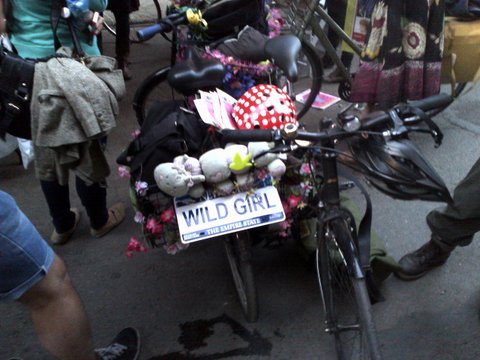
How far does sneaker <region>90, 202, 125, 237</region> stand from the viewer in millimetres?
3340

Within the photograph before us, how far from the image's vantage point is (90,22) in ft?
8.61

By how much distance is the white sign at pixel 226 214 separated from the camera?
208 centimetres

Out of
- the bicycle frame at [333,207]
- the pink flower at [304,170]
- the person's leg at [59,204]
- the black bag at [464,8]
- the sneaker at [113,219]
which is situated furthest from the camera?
the black bag at [464,8]

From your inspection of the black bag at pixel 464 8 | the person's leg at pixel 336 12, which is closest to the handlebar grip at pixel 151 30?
the black bag at pixel 464 8

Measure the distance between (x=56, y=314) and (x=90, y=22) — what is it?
5.16 ft

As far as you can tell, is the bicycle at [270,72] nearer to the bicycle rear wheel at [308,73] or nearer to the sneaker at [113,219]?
the bicycle rear wheel at [308,73]

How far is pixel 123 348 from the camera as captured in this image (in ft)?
8.14

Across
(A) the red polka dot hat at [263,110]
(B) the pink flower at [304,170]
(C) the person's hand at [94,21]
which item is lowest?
(B) the pink flower at [304,170]

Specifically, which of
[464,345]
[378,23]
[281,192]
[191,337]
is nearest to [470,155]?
[378,23]

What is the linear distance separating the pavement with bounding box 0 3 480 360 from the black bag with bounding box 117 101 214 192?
965 mm

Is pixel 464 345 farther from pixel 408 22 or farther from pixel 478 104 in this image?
pixel 478 104

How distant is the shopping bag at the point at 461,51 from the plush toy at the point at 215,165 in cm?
243

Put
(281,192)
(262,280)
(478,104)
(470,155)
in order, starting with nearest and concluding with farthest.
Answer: (281,192) → (262,280) → (470,155) → (478,104)

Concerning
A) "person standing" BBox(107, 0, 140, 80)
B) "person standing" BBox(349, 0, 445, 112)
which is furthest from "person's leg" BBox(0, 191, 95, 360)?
"person standing" BBox(107, 0, 140, 80)
